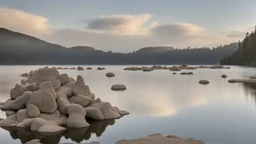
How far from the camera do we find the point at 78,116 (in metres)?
14.9

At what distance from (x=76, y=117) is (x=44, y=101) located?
1.69 m

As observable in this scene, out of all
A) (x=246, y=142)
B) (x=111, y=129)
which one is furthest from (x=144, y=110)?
(x=246, y=142)

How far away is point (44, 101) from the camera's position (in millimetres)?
15023

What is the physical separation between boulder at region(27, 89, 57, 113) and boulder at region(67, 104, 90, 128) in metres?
0.79

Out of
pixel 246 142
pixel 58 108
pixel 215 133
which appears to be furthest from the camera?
pixel 58 108

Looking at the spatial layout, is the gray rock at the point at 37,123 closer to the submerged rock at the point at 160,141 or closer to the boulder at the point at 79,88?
the submerged rock at the point at 160,141

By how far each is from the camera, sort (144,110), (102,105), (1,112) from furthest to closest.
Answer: (144,110), (1,112), (102,105)

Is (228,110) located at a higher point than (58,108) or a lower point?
lower

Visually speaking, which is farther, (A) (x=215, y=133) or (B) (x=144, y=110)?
(B) (x=144, y=110)

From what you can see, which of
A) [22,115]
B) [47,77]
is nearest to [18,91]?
[47,77]

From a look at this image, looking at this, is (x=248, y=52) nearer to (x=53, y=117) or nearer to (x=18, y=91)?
(x=18, y=91)

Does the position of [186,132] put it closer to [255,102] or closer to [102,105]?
[102,105]

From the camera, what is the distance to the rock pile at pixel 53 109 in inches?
552

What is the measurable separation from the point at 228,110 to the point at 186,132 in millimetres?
7533
